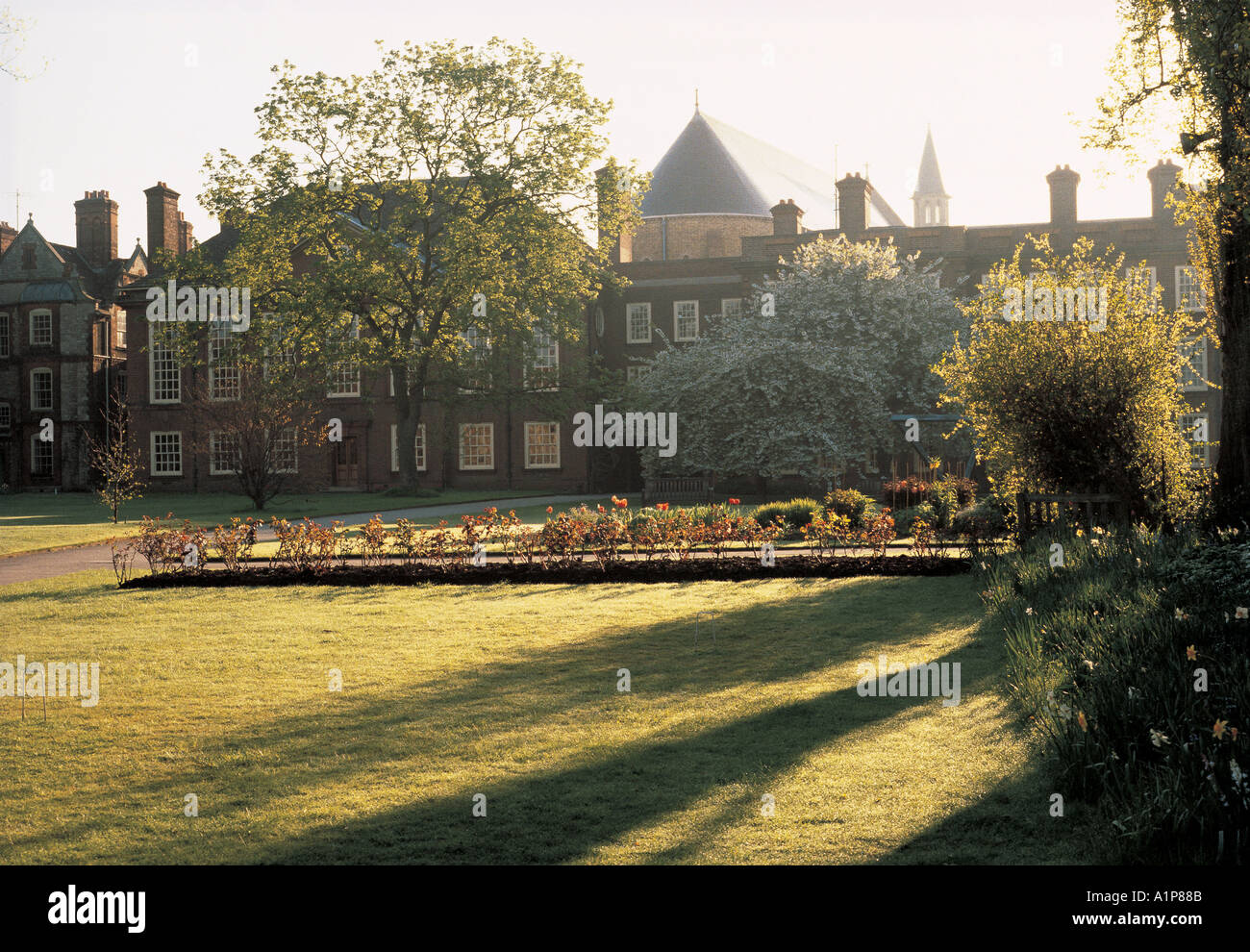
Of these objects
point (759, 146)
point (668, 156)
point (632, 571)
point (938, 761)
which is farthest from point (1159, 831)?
point (759, 146)

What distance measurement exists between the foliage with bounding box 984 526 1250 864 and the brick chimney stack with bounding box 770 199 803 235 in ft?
128

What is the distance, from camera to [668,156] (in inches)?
2596

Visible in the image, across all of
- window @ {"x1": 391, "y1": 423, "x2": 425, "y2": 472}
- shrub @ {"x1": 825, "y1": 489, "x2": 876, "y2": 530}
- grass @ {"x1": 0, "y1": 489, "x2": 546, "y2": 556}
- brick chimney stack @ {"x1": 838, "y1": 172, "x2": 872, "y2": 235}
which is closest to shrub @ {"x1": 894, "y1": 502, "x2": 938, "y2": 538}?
shrub @ {"x1": 825, "y1": 489, "x2": 876, "y2": 530}

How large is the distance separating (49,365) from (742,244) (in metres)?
36.7

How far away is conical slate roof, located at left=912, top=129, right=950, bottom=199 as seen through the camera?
118938 millimetres

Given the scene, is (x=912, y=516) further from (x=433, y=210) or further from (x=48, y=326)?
(x=48, y=326)

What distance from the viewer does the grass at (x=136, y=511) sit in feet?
80.8

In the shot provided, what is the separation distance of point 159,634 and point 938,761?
345 inches

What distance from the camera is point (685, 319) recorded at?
169ft

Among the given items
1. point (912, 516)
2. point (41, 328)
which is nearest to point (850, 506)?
point (912, 516)

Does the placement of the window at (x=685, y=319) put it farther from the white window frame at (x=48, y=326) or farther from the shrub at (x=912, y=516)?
the white window frame at (x=48, y=326)

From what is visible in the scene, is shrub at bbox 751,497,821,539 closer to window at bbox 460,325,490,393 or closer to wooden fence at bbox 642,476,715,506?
wooden fence at bbox 642,476,715,506

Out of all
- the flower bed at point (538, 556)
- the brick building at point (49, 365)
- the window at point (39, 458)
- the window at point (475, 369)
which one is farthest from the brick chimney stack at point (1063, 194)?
the window at point (39, 458)
